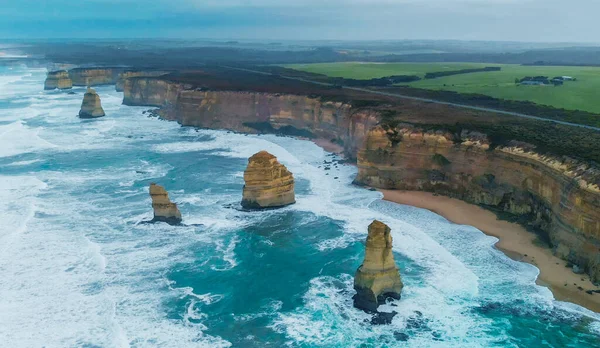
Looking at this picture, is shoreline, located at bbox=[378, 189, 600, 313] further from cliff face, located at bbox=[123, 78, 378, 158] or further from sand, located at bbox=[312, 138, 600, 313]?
cliff face, located at bbox=[123, 78, 378, 158]

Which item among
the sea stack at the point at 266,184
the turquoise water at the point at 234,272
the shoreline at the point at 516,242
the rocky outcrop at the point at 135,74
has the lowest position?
the turquoise water at the point at 234,272

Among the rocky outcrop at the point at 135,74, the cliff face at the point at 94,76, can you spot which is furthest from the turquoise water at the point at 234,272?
the cliff face at the point at 94,76

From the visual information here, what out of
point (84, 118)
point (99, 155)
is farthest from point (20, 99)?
point (99, 155)

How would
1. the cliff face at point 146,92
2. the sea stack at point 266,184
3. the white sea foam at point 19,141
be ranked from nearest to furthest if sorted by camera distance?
the sea stack at point 266,184
the white sea foam at point 19,141
the cliff face at point 146,92

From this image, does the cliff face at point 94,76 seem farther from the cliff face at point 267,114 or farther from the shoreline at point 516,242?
the shoreline at point 516,242

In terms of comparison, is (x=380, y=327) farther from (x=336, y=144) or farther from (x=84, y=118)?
(x=84, y=118)

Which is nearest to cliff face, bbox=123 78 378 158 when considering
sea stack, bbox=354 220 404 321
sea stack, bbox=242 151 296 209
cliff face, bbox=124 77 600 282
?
cliff face, bbox=124 77 600 282
